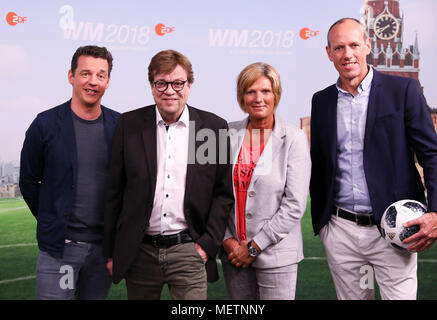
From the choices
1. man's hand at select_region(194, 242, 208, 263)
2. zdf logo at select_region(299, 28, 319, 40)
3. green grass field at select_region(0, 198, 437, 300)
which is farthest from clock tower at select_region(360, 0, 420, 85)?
man's hand at select_region(194, 242, 208, 263)

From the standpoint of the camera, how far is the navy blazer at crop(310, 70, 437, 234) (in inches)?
110

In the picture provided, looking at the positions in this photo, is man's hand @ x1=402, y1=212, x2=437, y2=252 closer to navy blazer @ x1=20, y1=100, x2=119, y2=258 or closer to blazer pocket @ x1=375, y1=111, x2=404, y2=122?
blazer pocket @ x1=375, y1=111, x2=404, y2=122

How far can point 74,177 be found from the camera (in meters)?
2.94

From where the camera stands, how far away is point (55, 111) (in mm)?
3082

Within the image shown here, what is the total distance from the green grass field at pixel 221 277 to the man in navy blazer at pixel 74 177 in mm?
2494

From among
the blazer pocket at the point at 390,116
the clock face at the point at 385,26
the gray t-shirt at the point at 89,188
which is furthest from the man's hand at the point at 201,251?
the clock face at the point at 385,26

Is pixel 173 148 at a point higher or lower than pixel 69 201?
higher

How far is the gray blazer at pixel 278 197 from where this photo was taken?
9.06ft

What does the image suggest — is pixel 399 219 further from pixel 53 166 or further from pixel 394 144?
pixel 53 166

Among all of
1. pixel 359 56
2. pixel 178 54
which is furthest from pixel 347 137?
pixel 178 54

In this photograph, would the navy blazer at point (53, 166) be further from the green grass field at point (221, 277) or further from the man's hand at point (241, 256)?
the green grass field at point (221, 277)
